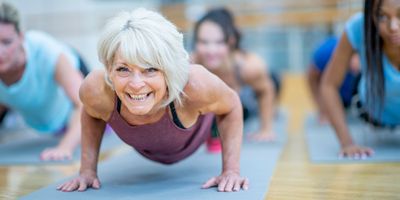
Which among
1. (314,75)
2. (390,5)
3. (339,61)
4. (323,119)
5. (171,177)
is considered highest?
(390,5)

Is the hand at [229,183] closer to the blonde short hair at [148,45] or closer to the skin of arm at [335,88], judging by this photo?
the blonde short hair at [148,45]

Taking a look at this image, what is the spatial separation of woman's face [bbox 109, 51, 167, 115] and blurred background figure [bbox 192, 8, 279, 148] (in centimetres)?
106

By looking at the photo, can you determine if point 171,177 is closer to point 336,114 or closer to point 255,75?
point 336,114

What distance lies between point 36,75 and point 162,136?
985mm

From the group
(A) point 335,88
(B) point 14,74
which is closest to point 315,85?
(A) point 335,88

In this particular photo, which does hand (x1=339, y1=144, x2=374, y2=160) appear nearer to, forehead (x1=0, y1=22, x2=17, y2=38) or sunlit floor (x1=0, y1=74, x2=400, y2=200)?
sunlit floor (x1=0, y1=74, x2=400, y2=200)

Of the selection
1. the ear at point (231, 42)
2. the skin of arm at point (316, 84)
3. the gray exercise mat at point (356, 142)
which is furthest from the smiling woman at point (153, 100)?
the skin of arm at point (316, 84)

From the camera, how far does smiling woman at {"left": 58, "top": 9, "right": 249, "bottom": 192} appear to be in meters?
1.22

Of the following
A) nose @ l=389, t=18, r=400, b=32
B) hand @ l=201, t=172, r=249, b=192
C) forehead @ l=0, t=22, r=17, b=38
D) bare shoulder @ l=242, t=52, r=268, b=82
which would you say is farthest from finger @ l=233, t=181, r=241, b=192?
bare shoulder @ l=242, t=52, r=268, b=82

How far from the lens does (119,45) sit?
1.22 meters

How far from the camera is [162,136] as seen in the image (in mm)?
1433

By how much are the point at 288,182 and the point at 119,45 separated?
64cm

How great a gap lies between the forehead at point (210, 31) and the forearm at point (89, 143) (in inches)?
38.6

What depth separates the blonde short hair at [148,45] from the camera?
1198 millimetres
